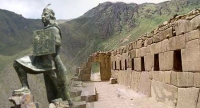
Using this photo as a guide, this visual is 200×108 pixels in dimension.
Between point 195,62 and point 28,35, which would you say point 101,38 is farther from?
point 195,62

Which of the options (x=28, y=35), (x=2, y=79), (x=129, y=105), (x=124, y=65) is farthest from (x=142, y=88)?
(x=28, y=35)

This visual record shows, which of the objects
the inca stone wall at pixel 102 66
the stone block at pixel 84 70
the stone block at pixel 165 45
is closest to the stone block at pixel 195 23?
the stone block at pixel 165 45

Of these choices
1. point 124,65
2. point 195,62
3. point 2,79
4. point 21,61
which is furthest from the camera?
point 2,79

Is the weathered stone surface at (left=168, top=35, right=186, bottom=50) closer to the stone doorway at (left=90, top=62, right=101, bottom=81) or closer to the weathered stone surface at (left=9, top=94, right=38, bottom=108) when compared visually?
the weathered stone surface at (left=9, top=94, right=38, bottom=108)

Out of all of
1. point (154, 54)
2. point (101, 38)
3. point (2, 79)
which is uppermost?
point (101, 38)

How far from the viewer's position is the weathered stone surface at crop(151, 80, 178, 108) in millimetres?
6621

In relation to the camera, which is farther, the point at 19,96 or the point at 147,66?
the point at 147,66

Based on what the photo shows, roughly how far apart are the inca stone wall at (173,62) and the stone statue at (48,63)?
112 inches

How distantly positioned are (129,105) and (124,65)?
5916 millimetres

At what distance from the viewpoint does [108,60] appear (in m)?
21.6

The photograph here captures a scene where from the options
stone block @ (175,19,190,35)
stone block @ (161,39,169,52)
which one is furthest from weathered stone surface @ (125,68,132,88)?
stone block @ (175,19,190,35)

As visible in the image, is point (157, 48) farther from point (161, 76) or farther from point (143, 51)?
point (143, 51)

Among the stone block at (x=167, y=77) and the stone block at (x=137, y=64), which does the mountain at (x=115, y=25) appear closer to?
the stone block at (x=137, y=64)

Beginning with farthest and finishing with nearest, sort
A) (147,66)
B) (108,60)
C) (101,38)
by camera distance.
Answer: (101,38) → (108,60) → (147,66)
